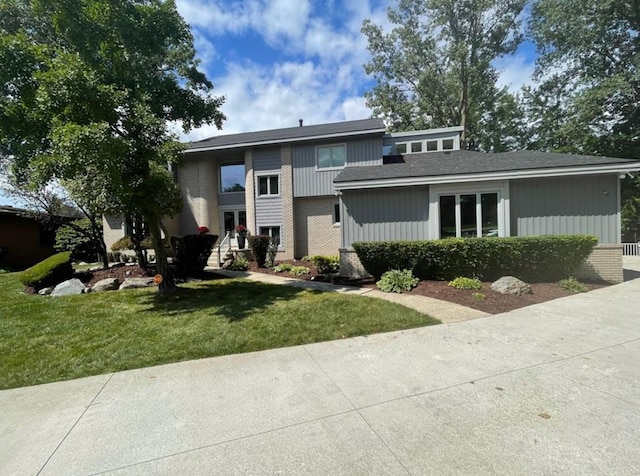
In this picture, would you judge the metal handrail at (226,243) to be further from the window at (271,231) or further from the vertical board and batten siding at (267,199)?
the window at (271,231)

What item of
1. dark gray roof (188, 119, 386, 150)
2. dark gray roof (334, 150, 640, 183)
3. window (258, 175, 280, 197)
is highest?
dark gray roof (188, 119, 386, 150)

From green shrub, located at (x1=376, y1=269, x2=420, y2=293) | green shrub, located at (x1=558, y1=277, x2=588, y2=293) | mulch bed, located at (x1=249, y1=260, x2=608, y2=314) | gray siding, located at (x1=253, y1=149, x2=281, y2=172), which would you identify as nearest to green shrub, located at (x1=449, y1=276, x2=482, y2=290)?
mulch bed, located at (x1=249, y1=260, x2=608, y2=314)

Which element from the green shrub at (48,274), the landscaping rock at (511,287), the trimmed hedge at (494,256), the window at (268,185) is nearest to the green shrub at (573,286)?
the trimmed hedge at (494,256)

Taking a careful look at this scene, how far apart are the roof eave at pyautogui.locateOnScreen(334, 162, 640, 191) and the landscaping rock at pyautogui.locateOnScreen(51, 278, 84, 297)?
864 centimetres

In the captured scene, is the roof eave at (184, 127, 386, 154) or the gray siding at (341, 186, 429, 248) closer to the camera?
the gray siding at (341, 186, 429, 248)

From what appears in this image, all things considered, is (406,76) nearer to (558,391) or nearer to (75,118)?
(75,118)

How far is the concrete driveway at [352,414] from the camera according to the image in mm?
2182

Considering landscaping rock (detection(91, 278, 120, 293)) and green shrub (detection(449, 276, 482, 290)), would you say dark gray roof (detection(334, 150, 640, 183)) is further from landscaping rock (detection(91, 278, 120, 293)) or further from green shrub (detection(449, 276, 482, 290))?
landscaping rock (detection(91, 278, 120, 293))

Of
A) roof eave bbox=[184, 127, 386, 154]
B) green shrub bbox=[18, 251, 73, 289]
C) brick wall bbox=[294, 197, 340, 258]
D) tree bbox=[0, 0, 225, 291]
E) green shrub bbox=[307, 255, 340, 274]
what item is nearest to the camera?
tree bbox=[0, 0, 225, 291]

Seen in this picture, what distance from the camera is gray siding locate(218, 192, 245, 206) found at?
18109mm

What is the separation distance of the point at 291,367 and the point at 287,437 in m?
1.32

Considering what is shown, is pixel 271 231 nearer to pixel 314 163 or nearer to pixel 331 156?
pixel 314 163

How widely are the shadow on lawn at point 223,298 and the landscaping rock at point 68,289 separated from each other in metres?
2.73

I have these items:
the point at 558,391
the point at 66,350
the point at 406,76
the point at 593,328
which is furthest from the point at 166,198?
the point at 406,76
